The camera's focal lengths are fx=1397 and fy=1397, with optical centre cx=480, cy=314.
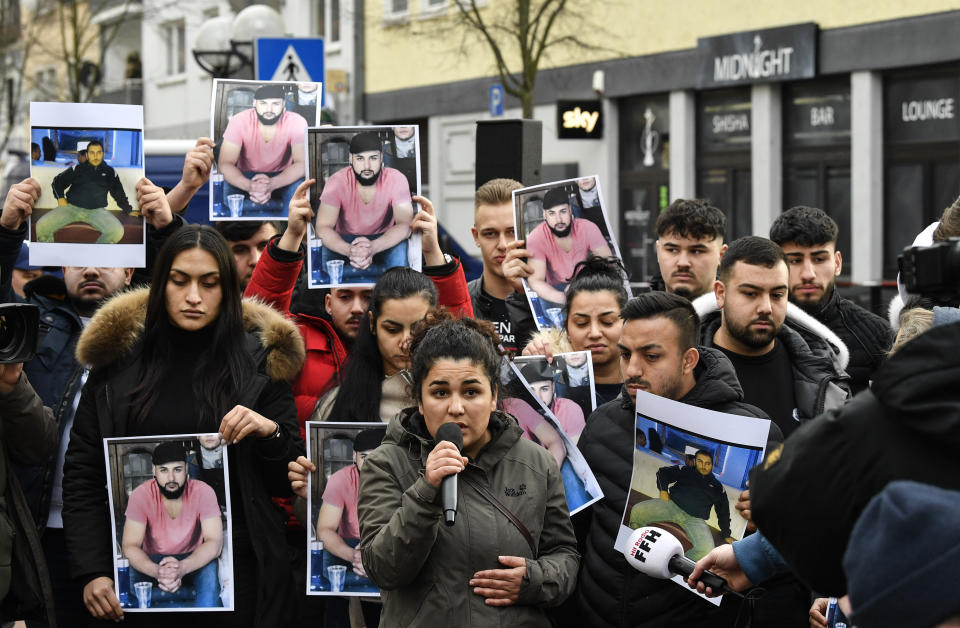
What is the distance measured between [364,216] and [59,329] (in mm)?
1321

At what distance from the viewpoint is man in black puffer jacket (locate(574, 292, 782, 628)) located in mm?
4367

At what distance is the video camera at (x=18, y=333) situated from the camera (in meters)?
4.50

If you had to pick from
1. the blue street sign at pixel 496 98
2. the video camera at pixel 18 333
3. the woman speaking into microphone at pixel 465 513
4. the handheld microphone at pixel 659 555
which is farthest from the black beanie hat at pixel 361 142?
the blue street sign at pixel 496 98

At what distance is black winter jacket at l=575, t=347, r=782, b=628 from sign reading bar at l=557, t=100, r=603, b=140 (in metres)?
9.90

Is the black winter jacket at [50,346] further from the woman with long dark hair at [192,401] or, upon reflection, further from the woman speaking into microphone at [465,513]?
the woman speaking into microphone at [465,513]

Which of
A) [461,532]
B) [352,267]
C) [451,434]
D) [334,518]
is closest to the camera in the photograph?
[451,434]

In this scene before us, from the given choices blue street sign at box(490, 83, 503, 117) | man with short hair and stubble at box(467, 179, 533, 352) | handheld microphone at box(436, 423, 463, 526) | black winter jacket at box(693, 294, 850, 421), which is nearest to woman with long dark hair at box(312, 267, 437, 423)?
handheld microphone at box(436, 423, 463, 526)

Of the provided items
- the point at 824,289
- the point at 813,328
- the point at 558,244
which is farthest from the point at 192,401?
the point at 824,289

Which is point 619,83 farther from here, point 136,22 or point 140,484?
point 136,22

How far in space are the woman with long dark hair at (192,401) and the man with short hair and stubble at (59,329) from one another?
1.34ft

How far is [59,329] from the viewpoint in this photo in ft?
18.5

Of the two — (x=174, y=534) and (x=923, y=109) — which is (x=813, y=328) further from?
(x=923, y=109)

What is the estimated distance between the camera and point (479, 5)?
24.2 meters

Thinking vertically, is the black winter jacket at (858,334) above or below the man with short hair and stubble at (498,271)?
below
